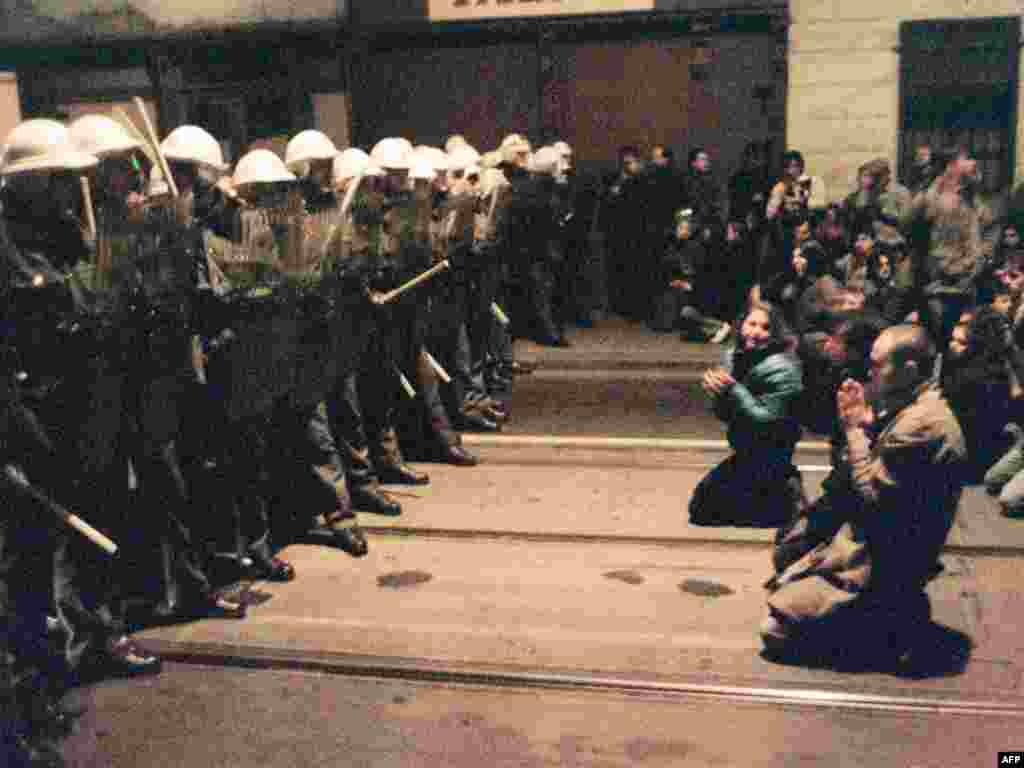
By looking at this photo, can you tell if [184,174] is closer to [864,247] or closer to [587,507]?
[587,507]

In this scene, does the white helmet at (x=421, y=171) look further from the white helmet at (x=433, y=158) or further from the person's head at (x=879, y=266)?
the person's head at (x=879, y=266)

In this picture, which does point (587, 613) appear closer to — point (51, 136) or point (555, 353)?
point (51, 136)

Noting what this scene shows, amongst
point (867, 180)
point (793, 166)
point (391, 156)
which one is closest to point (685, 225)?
point (793, 166)

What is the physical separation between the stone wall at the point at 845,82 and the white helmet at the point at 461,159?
5.84m

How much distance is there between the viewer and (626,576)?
738 cm

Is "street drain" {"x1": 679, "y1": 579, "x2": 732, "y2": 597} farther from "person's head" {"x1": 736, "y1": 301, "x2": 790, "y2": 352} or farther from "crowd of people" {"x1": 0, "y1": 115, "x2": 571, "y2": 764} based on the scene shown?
"crowd of people" {"x1": 0, "y1": 115, "x2": 571, "y2": 764}

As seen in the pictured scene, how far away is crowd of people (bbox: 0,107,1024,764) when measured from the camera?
590cm

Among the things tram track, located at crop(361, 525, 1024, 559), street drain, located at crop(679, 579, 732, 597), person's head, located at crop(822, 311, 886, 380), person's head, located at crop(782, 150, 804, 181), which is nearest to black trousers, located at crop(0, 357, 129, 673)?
tram track, located at crop(361, 525, 1024, 559)

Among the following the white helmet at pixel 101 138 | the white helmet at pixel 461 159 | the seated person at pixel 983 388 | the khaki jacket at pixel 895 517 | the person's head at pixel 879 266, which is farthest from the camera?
the white helmet at pixel 461 159

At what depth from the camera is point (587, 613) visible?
6844 millimetres

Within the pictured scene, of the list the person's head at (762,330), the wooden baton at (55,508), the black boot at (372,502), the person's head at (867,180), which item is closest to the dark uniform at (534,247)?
the person's head at (867,180)

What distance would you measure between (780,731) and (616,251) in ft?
33.9

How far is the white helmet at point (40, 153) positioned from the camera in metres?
6.13

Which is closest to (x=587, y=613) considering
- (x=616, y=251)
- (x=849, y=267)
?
(x=849, y=267)
